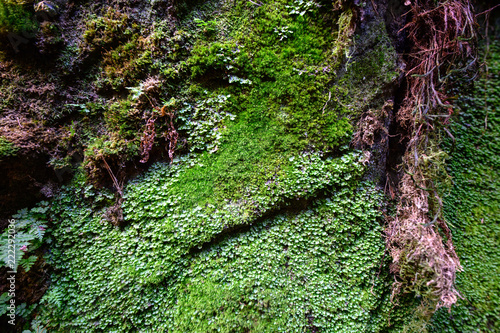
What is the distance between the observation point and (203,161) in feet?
11.2

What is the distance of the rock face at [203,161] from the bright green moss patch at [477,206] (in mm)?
243

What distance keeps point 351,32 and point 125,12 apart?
3.78 metres

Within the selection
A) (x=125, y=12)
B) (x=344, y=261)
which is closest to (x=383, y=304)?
(x=344, y=261)

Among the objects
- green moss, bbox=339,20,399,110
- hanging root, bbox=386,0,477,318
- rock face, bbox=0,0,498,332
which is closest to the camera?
hanging root, bbox=386,0,477,318

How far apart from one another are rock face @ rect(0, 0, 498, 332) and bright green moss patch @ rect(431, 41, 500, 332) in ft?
0.80

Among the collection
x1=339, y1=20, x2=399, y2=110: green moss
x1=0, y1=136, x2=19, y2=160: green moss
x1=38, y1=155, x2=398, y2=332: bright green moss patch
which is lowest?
x1=38, y1=155, x2=398, y2=332: bright green moss patch

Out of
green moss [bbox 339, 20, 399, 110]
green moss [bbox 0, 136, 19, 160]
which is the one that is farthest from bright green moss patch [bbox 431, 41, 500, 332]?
green moss [bbox 0, 136, 19, 160]

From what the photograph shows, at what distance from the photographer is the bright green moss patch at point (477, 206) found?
9.91 feet

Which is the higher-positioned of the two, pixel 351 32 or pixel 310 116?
pixel 351 32

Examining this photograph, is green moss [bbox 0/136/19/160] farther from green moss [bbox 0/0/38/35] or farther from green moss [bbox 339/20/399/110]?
green moss [bbox 339/20/399/110]

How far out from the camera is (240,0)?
3.51 m

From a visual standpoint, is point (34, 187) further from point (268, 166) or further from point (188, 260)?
point (268, 166)

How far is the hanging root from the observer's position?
9.24 feet

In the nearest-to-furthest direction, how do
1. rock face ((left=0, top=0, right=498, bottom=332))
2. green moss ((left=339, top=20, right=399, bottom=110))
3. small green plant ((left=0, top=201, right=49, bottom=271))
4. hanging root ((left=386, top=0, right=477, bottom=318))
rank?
1. hanging root ((left=386, top=0, right=477, bottom=318))
2. small green plant ((left=0, top=201, right=49, bottom=271))
3. rock face ((left=0, top=0, right=498, bottom=332))
4. green moss ((left=339, top=20, right=399, bottom=110))
